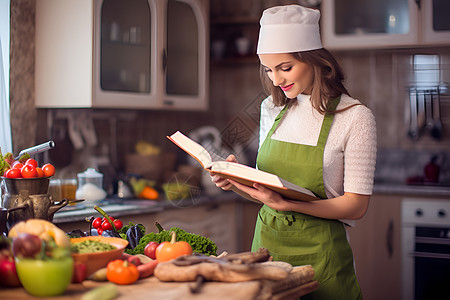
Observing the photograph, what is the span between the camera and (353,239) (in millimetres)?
3340

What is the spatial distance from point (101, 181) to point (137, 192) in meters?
0.26

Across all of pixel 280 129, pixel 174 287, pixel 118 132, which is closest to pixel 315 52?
pixel 280 129

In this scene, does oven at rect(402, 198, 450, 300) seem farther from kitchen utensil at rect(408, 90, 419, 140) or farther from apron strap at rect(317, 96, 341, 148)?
apron strap at rect(317, 96, 341, 148)

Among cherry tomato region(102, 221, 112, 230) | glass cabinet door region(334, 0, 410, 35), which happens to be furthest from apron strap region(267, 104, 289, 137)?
glass cabinet door region(334, 0, 410, 35)

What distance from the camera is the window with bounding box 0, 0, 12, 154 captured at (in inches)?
104

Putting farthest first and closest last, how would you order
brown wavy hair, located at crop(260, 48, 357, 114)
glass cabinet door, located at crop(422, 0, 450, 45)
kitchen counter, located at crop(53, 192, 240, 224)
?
→ glass cabinet door, located at crop(422, 0, 450, 45), kitchen counter, located at crop(53, 192, 240, 224), brown wavy hair, located at crop(260, 48, 357, 114)

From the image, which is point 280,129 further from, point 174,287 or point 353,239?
point 353,239

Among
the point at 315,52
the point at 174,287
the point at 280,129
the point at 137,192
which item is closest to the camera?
the point at 174,287

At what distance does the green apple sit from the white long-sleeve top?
925mm

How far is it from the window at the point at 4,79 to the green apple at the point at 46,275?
158cm

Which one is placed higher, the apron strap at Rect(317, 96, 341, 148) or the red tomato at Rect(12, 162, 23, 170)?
the apron strap at Rect(317, 96, 341, 148)

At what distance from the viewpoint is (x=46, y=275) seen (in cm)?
117

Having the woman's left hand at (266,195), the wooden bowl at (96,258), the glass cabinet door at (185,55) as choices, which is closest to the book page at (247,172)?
the woman's left hand at (266,195)

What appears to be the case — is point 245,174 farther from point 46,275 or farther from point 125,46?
point 125,46
